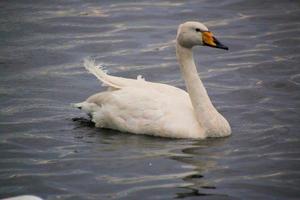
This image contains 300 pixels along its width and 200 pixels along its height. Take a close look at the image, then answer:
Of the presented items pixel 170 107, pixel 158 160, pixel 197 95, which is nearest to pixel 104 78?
pixel 170 107

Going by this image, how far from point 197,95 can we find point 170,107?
40 cm

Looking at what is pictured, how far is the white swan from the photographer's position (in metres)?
11.0

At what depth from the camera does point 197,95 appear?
1126cm

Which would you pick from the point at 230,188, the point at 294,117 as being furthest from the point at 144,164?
the point at 294,117

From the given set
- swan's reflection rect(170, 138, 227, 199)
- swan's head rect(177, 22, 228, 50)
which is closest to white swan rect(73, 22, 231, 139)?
swan's head rect(177, 22, 228, 50)

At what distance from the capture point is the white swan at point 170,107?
10992mm

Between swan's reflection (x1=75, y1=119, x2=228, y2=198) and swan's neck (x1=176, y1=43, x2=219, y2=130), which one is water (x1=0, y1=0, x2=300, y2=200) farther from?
swan's neck (x1=176, y1=43, x2=219, y2=130)

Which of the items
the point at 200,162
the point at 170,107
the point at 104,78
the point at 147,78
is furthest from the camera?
the point at 147,78

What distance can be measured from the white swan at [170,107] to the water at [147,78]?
0.50ft

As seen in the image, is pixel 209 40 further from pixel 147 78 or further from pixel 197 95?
pixel 147 78

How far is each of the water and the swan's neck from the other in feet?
1.03

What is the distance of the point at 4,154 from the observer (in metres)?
10.6

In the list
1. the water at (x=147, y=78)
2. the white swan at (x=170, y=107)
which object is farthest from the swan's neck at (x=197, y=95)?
the water at (x=147, y=78)

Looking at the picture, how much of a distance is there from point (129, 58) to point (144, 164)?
5.02 m
